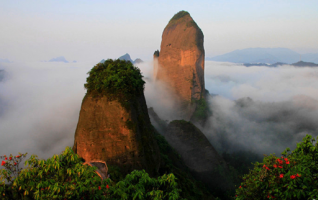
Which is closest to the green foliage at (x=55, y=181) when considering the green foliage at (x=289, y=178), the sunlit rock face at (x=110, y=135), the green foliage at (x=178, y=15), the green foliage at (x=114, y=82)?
the green foliage at (x=289, y=178)

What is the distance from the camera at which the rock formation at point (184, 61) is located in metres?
43.4

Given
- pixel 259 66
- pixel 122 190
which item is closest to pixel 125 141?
pixel 122 190

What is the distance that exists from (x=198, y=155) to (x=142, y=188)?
22208mm

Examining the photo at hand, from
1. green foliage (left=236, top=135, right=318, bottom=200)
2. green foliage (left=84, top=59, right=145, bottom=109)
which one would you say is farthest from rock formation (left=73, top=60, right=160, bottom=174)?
green foliage (left=236, top=135, right=318, bottom=200)

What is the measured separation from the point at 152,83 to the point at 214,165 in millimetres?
30053

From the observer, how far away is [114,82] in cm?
1209

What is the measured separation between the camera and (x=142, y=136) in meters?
12.4

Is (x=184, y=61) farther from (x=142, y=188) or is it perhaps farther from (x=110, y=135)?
(x=142, y=188)

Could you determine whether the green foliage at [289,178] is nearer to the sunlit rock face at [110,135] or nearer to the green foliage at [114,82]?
the sunlit rock face at [110,135]

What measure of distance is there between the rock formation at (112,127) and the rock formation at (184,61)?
3311 cm

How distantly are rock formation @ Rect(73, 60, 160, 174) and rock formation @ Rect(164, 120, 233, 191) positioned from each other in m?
14.8

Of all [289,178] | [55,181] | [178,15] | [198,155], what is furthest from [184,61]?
[55,181]

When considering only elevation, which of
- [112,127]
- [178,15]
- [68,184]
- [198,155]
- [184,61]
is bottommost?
[198,155]

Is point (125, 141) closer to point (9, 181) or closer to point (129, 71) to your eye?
point (129, 71)
